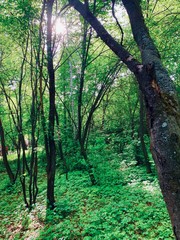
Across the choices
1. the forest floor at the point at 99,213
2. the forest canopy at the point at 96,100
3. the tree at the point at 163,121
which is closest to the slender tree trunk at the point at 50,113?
the forest canopy at the point at 96,100

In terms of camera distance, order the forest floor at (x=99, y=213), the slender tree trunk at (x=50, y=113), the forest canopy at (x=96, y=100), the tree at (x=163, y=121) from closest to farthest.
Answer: the tree at (x=163, y=121) → the forest canopy at (x=96, y=100) → the forest floor at (x=99, y=213) → the slender tree trunk at (x=50, y=113)

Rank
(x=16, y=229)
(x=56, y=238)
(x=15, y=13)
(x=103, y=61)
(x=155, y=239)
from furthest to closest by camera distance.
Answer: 1. (x=103, y=61)
2. (x=16, y=229)
3. (x=15, y=13)
4. (x=56, y=238)
5. (x=155, y=239)

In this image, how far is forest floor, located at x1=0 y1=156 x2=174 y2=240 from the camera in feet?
12.9

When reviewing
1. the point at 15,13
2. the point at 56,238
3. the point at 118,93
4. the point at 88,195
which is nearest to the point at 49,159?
the point at 88,195

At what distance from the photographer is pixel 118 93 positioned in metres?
14.2

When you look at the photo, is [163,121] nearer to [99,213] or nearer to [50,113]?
[99,213]

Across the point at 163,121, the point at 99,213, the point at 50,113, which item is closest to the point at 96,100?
the point at 50,113

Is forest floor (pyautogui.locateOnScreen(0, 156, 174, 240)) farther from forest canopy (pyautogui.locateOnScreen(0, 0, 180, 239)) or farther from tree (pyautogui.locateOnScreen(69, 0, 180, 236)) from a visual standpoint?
tree (pyautogui.locateOnScreen(69, 0, 180, 236))

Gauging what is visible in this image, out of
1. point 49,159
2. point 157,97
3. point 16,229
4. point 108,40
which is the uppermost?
point 108,40

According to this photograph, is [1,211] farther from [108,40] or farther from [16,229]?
[108,40]

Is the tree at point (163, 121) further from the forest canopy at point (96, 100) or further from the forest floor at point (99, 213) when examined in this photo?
the forest floor at point (99, 213)

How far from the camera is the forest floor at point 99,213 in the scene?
155 inches

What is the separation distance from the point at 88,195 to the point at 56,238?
2.15 metres

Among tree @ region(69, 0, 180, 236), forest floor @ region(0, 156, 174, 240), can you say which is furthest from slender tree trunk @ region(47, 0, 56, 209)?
tree @ region(69, 0, 180, 236)
